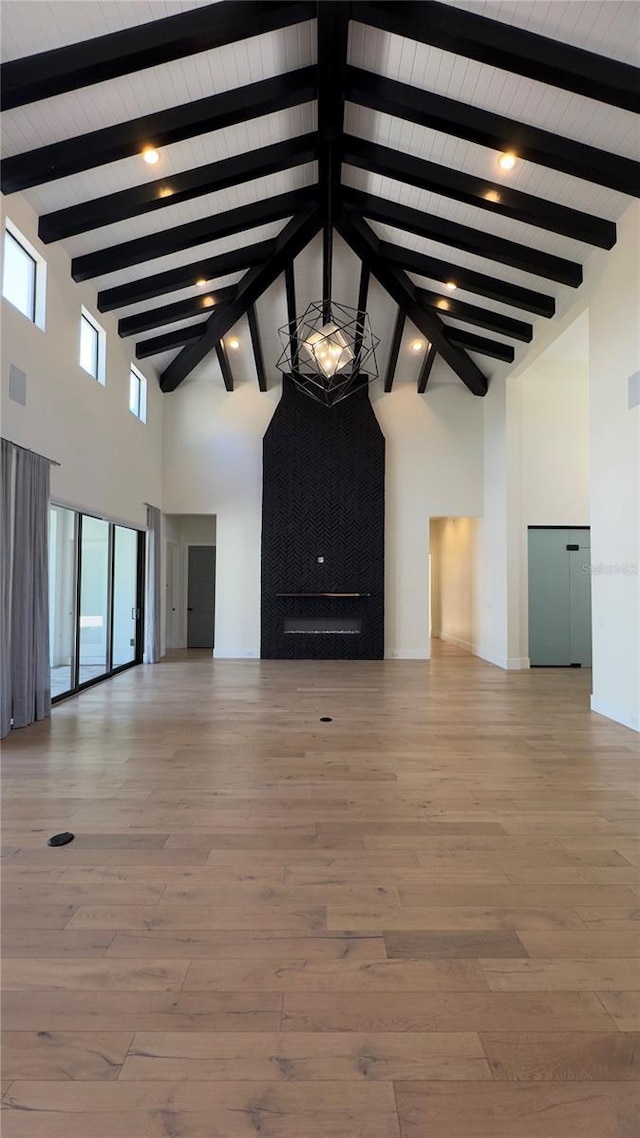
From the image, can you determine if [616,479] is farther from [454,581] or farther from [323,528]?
[454,581]

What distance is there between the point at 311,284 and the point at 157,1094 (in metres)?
8.89

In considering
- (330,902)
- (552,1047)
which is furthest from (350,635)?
(552,1047)

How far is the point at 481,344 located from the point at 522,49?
462 cm

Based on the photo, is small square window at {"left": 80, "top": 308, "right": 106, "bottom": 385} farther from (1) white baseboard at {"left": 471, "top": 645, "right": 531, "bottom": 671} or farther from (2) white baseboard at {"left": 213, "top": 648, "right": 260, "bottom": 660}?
(1) white baseboard at {"left": 471, "top": 645, "right": 531, "bottom": 671}

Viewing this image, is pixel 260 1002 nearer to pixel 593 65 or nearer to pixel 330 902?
pixel 330 902

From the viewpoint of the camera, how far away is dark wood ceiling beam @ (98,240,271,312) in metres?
6.59

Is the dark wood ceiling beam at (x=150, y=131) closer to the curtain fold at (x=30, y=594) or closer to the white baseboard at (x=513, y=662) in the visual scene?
the curtain fold at (x=30, y=594)

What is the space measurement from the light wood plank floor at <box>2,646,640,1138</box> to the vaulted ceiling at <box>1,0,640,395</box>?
4.96m

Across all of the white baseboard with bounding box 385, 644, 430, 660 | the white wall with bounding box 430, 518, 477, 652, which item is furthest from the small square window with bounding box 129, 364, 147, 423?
the white wall with bounding box 430, 518, 477, 652

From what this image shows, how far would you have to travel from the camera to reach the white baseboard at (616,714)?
15.8 ft

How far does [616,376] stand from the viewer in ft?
17.0

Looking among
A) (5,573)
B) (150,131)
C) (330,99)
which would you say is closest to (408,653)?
(5,573)

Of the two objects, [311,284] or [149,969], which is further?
[311,284]

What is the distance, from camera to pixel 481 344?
27.0ft
